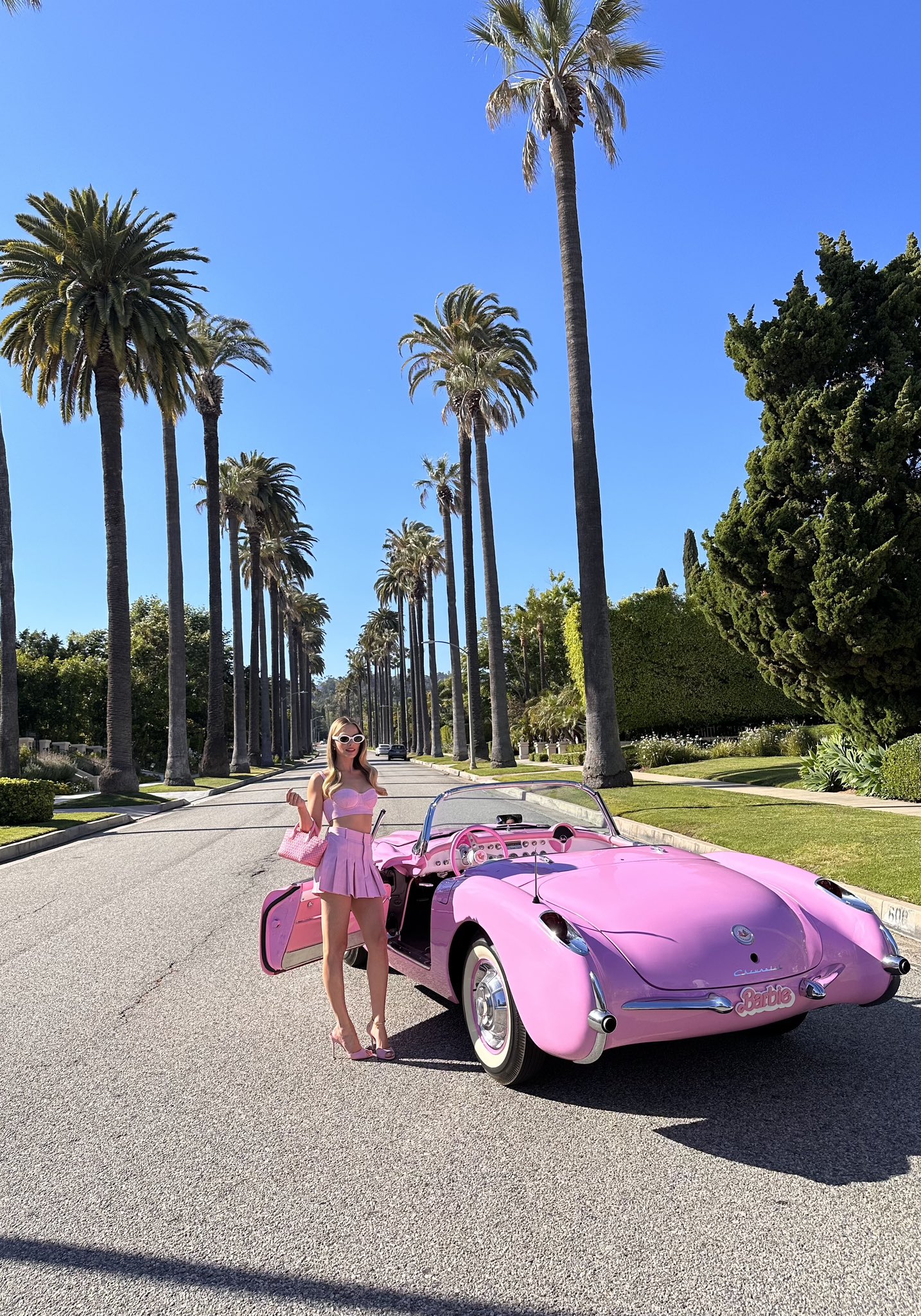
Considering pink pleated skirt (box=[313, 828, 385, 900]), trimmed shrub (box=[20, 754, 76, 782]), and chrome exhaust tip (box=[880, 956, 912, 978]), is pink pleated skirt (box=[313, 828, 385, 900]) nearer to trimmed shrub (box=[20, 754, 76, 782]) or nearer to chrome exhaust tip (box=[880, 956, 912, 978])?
chrome exhaust tip (box=[880, 956, 912, 978])

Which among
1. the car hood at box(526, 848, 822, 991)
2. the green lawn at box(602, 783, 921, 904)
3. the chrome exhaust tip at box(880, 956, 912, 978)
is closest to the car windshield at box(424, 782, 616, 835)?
the car hood at box(526, 848, 822, 991)

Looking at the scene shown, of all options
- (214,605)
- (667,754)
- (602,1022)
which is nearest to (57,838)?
(602,1022)

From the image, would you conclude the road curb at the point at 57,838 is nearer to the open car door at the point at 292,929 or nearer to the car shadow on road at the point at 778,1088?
the open car door at the point at 292,929

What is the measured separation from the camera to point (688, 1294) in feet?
8.72

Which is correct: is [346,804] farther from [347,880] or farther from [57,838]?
[57,838]

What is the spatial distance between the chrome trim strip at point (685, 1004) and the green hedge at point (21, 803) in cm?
1689

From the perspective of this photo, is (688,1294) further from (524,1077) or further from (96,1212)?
(96,1212)

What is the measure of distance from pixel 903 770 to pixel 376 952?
12.2 meters

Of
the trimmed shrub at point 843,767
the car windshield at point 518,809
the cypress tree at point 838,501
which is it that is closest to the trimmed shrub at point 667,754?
the trimmed shrub at point 843,767

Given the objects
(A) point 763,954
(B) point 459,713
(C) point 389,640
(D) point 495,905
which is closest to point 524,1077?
(D) point 495,905

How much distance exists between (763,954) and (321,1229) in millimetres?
2021

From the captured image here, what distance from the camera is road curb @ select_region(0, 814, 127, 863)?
46.7 ft

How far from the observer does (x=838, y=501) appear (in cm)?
1605

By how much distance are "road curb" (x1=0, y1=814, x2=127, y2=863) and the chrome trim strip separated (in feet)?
40.6
